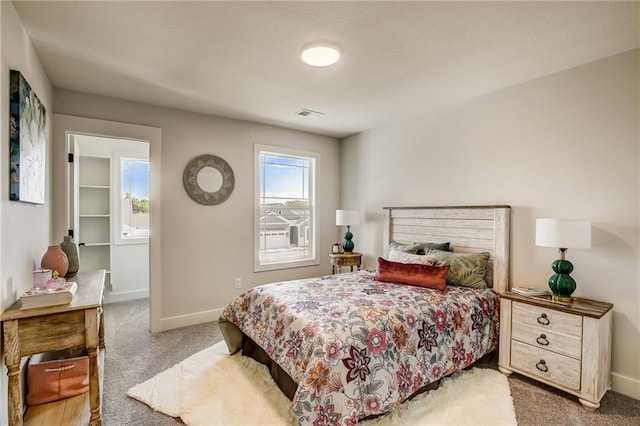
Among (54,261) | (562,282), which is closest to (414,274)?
(562,282)

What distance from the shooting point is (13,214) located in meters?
1.71

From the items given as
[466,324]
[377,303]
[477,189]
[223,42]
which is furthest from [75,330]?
[477,189]

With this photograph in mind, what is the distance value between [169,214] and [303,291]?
1834 mm

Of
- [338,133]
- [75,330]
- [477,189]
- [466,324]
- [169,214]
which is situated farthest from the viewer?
[338,133]

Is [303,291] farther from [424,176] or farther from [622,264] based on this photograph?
[622,264]

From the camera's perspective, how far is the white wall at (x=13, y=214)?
1.56m

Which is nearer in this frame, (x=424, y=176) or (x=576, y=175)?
(x=576, y=175)

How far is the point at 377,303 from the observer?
86.7 inches

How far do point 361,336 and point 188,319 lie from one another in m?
2.43

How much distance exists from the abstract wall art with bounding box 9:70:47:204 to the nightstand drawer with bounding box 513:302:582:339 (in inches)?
133

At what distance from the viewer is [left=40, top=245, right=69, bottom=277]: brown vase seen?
2115mm

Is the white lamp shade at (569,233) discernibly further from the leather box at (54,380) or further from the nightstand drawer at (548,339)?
the leather box at (54,380)

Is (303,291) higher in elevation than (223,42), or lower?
lower

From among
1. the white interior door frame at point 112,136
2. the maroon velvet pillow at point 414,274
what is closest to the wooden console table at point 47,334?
the white interior door frame at point 112,136
